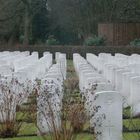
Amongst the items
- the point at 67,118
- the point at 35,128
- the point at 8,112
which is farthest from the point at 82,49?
the point at 67,118

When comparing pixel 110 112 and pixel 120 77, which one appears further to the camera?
pixel 120 77

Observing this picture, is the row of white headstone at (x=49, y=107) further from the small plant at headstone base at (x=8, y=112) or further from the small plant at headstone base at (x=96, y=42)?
the small plant at headstone base at (x=96, y=42)

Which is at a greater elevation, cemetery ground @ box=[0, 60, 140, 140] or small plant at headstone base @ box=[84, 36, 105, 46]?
cemetery ground @ box=[0, 60, 140, 140]

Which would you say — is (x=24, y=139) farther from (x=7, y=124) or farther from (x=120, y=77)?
(x=120, y=77)

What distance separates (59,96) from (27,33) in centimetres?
3876

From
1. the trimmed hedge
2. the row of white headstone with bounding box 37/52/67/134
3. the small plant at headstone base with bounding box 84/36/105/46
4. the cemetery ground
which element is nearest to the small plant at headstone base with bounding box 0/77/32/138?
the cemetery ground

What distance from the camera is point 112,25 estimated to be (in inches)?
1757

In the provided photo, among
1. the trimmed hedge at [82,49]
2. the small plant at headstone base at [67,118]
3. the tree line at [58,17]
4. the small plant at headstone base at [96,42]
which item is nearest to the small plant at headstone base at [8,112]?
the small plant at headstone base at [67,118]

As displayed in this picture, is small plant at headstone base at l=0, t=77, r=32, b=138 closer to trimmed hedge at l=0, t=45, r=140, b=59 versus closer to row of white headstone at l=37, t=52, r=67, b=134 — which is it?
row of white headstone at l=37, t=52, r=67, b=134

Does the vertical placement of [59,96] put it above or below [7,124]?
above

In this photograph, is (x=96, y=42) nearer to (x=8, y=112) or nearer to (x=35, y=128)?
(x=35, y=128)

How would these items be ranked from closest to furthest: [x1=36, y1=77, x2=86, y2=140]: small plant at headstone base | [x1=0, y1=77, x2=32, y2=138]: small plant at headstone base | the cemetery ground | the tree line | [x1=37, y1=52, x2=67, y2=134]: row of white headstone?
[x1=36, y1=77, x2=86, y2=140]: small plant at headstone base < [x1=37, y1=52, x2=67, y2=134]: row of white headstone < the cemetery ground < [x1=0, y1=77, x2=32, y2=138]: small plant at headstone base < the tree line

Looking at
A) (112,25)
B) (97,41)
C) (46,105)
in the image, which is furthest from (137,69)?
(112,25)

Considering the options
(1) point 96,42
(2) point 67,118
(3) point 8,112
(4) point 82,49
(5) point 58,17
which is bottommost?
(4) point 82,49
